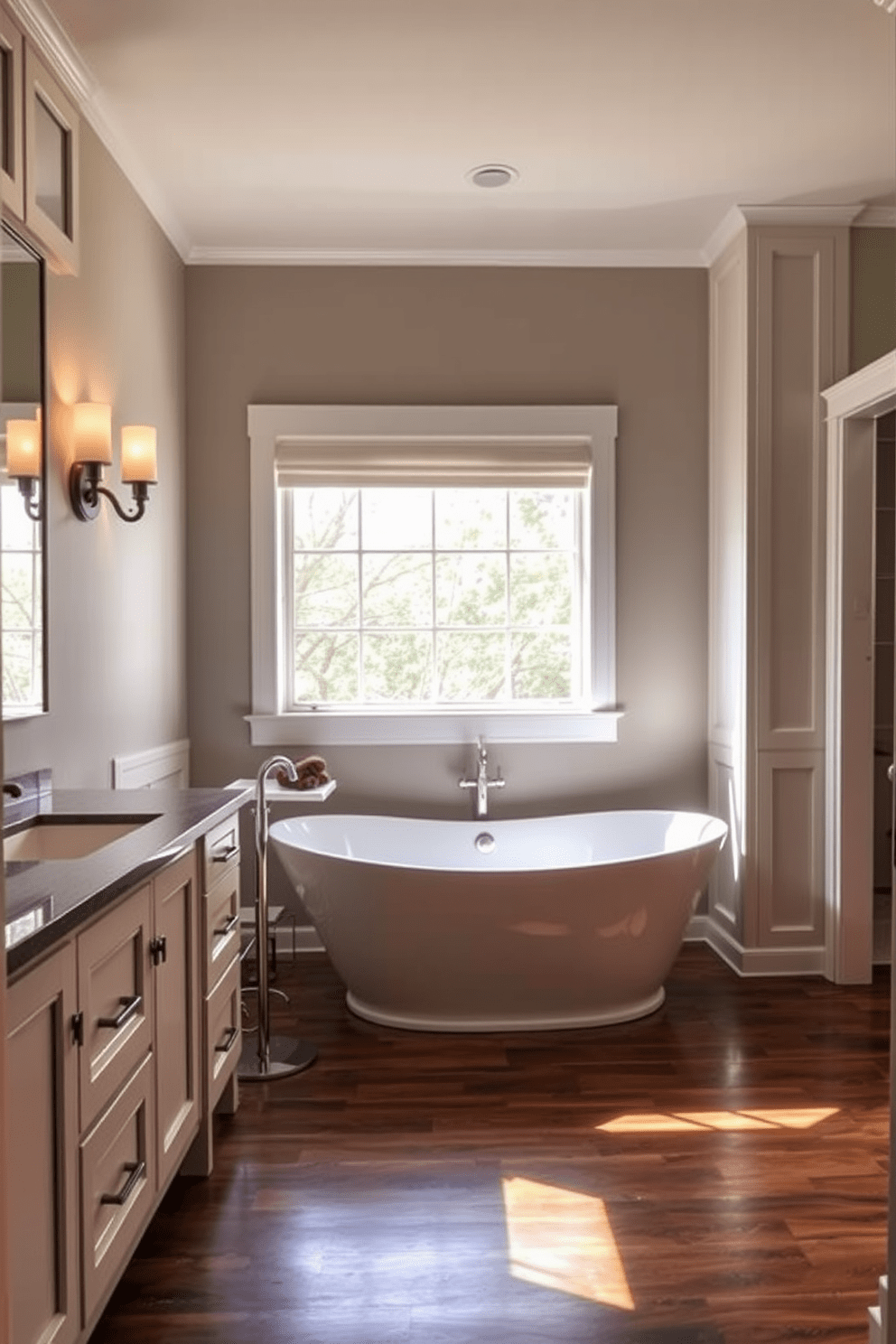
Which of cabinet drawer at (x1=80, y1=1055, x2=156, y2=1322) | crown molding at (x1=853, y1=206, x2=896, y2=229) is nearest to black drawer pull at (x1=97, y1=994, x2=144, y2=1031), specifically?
cabinet drawer at (x1=80, y1=1055, x2=156, y2=1322)

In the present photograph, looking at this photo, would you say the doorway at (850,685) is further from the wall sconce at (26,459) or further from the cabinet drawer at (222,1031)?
the wall sconce at (26,459)

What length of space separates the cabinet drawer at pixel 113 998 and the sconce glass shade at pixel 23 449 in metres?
1.06

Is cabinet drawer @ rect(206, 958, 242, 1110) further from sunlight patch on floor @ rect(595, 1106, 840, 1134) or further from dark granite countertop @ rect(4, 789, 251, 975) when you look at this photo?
sunlight patch on floor @ rect(595, 1106, 840, 1134)

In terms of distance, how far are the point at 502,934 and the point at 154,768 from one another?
1347mm

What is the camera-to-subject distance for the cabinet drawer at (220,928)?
2.52m

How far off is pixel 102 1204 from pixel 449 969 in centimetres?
172

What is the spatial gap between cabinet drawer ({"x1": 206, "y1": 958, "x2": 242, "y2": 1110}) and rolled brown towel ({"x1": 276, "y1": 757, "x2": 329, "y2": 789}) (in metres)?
0.68

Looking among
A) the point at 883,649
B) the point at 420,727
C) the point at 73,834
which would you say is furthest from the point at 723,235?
the point at 73,834

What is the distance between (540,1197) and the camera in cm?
245

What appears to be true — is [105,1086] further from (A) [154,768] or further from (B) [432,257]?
(B) [432,257]

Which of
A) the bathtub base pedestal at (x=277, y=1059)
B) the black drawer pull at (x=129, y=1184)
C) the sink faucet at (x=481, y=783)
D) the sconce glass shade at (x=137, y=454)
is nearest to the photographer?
the black drawer pull at (x=129, y=1184)

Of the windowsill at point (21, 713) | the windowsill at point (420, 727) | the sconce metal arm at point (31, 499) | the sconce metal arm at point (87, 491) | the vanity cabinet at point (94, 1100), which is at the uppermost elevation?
the sconce metal arm at point (87, 491)

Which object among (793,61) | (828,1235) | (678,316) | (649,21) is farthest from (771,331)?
(828,1235)

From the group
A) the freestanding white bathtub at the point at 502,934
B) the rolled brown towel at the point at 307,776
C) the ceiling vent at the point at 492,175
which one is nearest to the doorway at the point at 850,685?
the freestanding white bathtub at the point at 502,934
